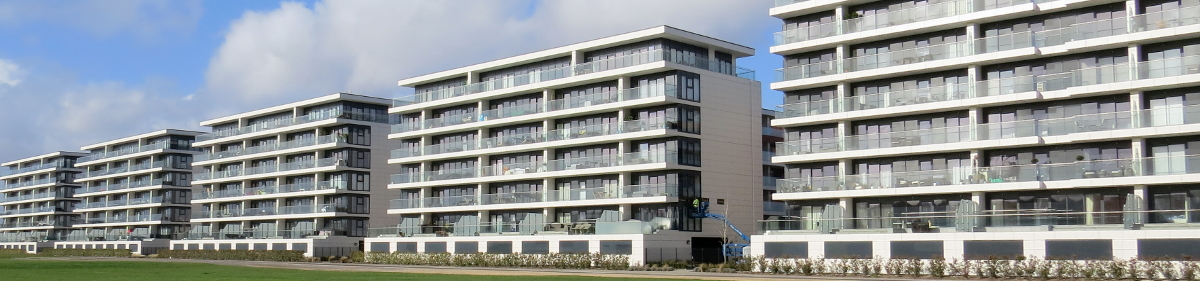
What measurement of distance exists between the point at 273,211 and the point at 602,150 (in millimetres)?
47401

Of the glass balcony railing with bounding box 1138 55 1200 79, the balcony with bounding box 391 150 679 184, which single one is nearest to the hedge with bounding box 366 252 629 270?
the balcony with bounding box 391 150 679 184

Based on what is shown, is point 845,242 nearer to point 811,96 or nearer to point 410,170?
point 811,96

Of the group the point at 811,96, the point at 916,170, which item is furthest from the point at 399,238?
the point at 916,170

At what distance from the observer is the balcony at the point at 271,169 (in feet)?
346

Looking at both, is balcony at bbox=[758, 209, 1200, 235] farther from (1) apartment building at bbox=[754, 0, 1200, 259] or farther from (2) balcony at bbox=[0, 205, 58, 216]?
(2) balcony at bbox=[0, 205, 58, 216]

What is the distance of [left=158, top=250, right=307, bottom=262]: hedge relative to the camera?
9856 cm

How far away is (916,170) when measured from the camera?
59469 mm

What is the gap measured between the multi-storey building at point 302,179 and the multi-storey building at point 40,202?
49.6 metres

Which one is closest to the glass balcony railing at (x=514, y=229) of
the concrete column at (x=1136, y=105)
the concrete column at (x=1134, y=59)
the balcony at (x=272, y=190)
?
the balcony at (x=272, y=190)

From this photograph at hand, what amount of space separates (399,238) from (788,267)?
39652mm

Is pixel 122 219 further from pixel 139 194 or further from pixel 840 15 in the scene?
pixel 840 15

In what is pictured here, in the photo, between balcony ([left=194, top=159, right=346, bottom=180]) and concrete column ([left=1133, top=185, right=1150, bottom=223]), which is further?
balcony ([left=194, top=159, right=346, bottom=180])

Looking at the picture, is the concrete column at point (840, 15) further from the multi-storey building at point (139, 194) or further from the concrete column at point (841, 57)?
the multi-storey building at point (139, 194)

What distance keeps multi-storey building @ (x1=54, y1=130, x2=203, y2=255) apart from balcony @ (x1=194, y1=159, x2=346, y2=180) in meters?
11.3
